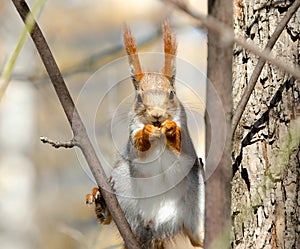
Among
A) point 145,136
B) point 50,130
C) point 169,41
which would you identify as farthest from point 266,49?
point 50,130

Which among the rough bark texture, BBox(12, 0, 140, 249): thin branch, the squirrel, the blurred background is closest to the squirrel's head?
the squirrel

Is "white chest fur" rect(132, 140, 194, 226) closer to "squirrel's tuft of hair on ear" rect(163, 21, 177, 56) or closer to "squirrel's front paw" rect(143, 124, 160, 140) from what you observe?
"squirrel's front paw" rect(143, 124, 160, 140)

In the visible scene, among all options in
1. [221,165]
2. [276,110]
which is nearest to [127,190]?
[276,110]

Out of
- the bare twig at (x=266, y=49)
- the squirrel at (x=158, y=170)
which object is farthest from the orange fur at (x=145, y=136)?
the bare twig at (x=266, y=49)

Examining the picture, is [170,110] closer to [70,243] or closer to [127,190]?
[127,190]

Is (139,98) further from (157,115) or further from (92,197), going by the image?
(92,197)

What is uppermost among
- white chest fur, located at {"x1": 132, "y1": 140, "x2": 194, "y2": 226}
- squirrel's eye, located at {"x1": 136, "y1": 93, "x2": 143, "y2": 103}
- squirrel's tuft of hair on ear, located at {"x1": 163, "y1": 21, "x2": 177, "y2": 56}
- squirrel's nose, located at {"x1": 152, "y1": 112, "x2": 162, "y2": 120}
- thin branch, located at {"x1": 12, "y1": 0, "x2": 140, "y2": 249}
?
squirrel's tuft of hair on ear, located at {"x1": 163, "y1": 21, "x2": 177, "y2": 56}

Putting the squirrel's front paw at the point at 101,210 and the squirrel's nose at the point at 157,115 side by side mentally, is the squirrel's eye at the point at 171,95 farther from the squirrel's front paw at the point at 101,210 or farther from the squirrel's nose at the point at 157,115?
the squirrel's front paw at the point at 101,210
